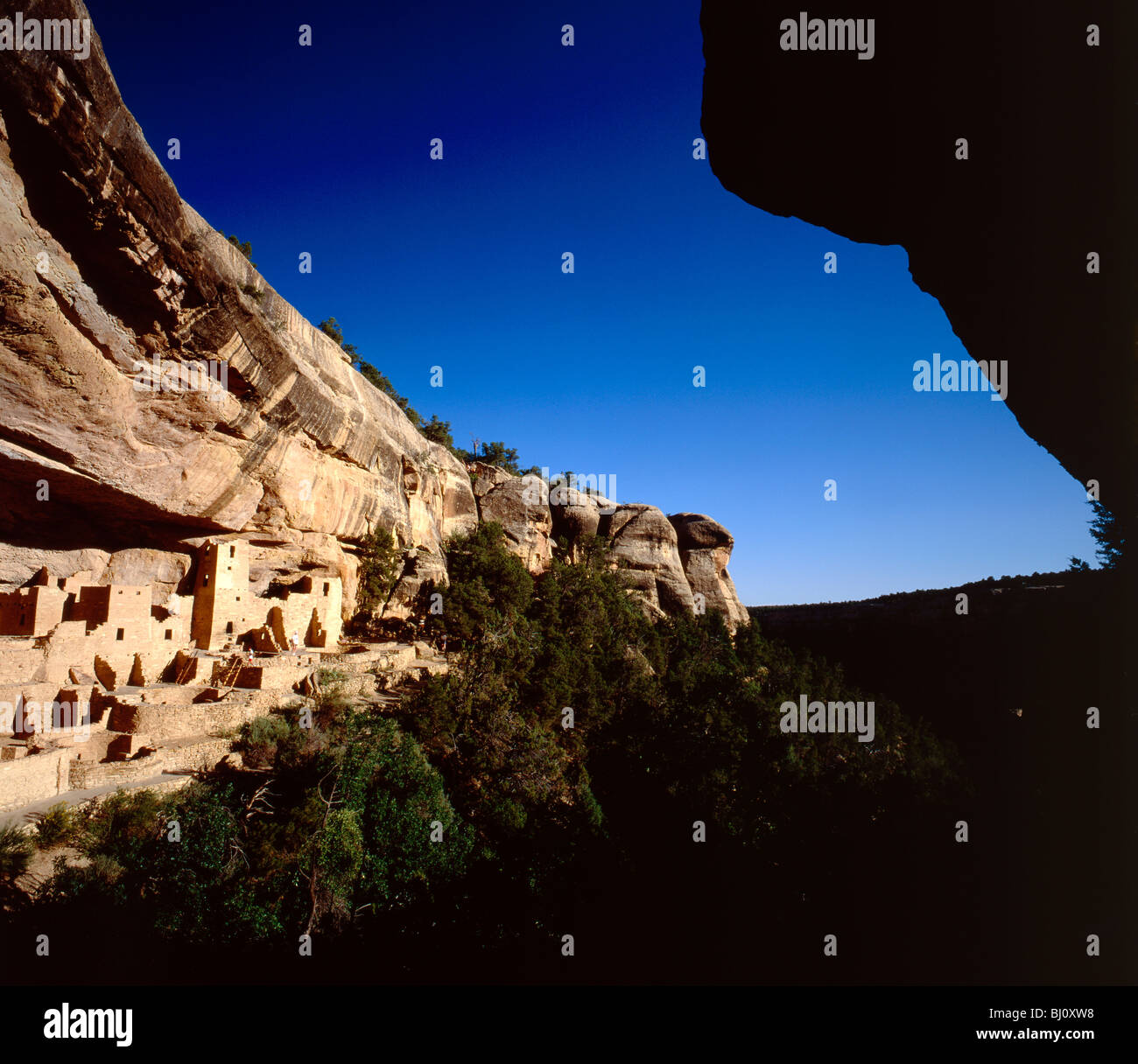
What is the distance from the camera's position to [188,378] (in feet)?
44.7

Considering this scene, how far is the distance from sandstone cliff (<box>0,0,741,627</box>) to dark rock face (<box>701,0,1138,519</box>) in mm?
10885

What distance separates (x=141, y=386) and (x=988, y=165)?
50.6 ft

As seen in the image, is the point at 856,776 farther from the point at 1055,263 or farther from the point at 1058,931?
the point at 1055,263

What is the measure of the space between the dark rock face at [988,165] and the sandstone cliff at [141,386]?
10885mm

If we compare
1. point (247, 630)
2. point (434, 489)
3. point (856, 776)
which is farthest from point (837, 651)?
point (247, 630)

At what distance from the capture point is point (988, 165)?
4.48 m

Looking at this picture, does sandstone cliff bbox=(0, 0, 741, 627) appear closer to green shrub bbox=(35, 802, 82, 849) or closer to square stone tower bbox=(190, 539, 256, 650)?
square stone tower bbox=(190, 539, 256, 650)

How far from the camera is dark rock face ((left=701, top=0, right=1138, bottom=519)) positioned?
12.9ft

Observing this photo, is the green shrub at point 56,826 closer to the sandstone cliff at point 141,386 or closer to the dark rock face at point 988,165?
the sandstone cliff at point 141,386

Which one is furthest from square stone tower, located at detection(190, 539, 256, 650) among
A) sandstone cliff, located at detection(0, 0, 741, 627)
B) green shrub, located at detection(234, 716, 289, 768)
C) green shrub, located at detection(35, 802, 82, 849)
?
green shrub, located at detection(35, 802, 82, 849)

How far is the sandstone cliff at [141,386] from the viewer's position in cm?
977

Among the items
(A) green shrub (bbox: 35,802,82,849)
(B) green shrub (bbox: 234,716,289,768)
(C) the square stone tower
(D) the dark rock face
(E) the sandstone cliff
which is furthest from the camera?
(C) the square stone tower

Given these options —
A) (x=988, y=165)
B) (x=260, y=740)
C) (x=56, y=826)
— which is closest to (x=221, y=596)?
(x=260, y=740)

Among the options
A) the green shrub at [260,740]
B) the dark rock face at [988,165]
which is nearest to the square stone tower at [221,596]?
the green shrub at [260,740]
